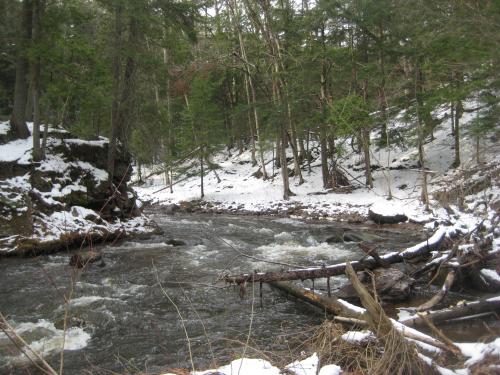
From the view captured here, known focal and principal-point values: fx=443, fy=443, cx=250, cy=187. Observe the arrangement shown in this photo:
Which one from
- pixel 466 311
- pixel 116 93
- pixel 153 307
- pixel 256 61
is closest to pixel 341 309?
pixel 466 311

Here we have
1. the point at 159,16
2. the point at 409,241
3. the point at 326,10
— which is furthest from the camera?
the point at 326,10

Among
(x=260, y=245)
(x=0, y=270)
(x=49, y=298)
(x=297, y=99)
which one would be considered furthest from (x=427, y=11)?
(x=297, y=99)

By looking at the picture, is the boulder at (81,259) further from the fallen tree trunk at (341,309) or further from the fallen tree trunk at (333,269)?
the fallen tree trunk at (341,309)

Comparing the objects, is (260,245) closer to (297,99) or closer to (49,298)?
(49,298)

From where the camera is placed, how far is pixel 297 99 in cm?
2264

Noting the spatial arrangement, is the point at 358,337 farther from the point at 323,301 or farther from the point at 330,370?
the point at 323,301

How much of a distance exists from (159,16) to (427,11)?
10440 mm

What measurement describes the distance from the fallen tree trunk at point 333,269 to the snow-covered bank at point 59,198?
537 cm

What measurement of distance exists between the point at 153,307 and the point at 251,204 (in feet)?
54.6

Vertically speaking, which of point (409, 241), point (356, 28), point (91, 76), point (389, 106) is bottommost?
point (409, 241)

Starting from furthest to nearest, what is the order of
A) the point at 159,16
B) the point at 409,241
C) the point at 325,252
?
the point at 159,16 → the point at 409,241 → the point at 325,252

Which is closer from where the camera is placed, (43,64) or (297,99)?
(43,64)

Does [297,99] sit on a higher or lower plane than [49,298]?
higher

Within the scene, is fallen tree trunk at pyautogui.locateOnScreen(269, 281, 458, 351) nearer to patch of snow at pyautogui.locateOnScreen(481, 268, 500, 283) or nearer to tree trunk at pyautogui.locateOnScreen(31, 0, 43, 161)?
patch of snow at pyautogui.locateOnScreen(481, 268, 500, 283)
